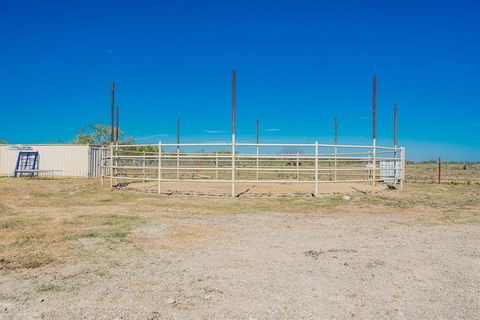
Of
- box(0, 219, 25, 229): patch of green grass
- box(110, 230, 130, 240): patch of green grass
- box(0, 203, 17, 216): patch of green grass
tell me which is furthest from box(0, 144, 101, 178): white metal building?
box(110, 230, 130, 240): patch of green grass

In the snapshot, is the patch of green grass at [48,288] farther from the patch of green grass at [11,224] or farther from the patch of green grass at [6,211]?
the patch of green grass at [6,211]

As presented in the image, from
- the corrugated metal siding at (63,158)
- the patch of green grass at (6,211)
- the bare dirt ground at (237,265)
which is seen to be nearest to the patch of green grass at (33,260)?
the bare dirt ground at (237,265)

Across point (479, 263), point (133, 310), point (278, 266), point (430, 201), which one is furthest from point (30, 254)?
point (430, 201)

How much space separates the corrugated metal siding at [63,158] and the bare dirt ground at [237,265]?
679 inches

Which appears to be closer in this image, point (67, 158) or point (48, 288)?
point (48, 288)

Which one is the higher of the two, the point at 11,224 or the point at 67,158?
the point at 67,158

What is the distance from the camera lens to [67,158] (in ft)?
83.8

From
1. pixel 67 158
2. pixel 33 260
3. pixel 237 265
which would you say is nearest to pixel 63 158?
pixel 67 158

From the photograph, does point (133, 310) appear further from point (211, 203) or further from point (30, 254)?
point (211, 203)

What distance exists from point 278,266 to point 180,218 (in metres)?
4.01

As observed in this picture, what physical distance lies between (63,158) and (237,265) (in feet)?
78.2

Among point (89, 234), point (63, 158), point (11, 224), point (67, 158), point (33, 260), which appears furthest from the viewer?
point (63, 158)

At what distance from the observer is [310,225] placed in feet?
24.9

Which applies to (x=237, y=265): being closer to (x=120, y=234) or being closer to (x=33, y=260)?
(x=33, y=260)
